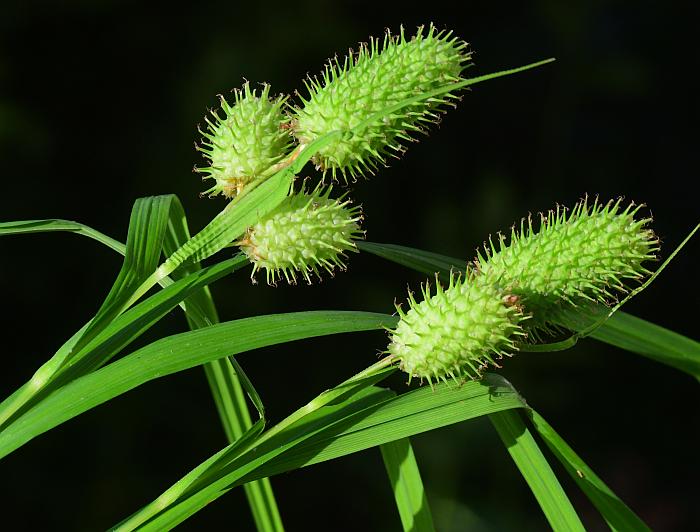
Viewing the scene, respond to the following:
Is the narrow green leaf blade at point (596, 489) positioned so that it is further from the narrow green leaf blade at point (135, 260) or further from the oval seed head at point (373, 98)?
the narrow green leaf blade at point (135, 260)

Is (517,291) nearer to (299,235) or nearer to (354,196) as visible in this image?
(299,235)

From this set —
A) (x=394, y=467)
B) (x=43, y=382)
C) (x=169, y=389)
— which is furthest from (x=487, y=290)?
(x=169, y=389)

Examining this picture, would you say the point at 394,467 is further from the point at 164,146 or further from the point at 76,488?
the point at 164,146

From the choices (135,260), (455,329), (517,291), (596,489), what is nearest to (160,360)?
(135,260)

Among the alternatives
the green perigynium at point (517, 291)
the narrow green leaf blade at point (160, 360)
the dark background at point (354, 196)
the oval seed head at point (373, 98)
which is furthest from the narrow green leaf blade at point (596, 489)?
the dark background at point (354, 196)

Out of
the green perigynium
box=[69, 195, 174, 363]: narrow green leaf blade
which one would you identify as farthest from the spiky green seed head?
box=[69, 195, 174, 363]: narrow green leaf blade

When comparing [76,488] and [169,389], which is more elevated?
[169,389]
